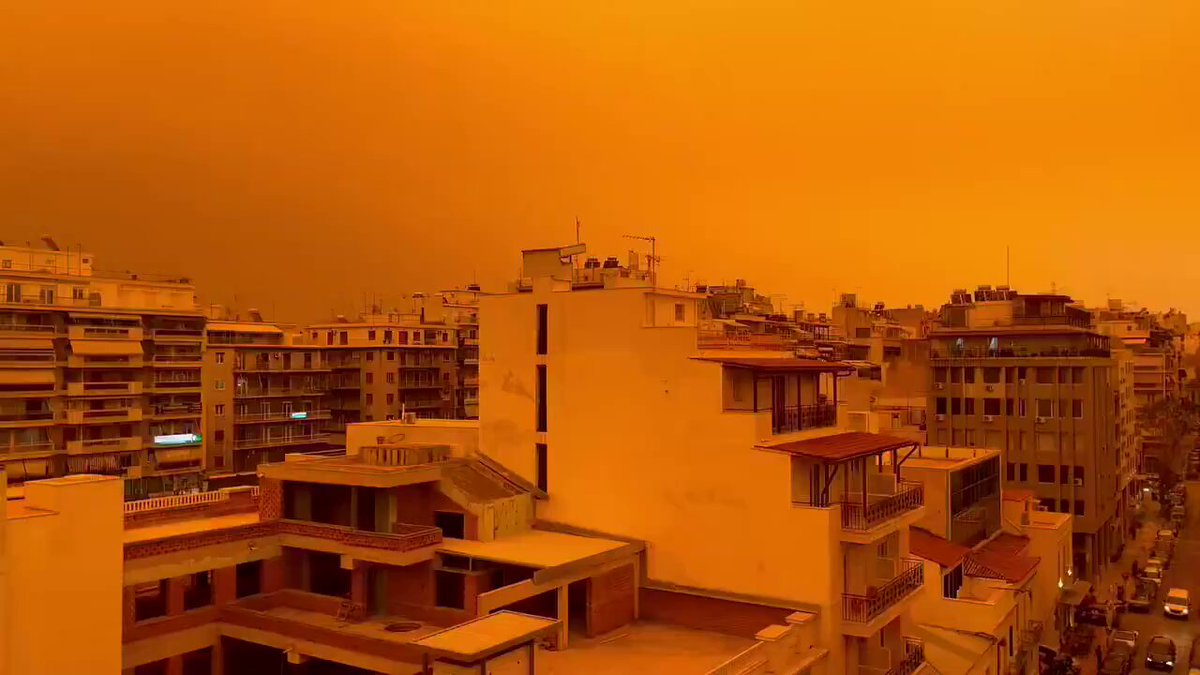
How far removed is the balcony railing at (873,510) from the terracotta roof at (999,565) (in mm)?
9193

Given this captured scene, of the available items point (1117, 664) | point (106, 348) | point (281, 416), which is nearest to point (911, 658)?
point (1117, 664)

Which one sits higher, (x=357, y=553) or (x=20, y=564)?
(x=20, y=564)

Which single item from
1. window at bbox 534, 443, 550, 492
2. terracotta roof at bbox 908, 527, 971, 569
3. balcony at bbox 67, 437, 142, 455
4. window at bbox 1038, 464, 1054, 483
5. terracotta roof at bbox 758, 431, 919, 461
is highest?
terracotta roof at bbox 758, 431, 919, 461

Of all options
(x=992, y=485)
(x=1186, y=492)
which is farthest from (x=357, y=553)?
(x=1186, y=492)

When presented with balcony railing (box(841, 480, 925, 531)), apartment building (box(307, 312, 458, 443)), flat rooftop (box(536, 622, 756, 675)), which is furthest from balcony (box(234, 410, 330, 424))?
balcony railing (box(841, 480, 925, 531))

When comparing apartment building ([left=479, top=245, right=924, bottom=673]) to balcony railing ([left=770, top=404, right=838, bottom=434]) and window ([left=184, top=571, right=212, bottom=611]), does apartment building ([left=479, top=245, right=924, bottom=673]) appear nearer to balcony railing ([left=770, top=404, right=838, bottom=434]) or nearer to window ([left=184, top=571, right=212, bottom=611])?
balcony railing ([left=770, top=404, right=838, bottom=434])

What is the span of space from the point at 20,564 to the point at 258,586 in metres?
12.7

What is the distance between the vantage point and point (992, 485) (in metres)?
44.1

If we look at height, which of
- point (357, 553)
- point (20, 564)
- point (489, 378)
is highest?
point (489, 378)

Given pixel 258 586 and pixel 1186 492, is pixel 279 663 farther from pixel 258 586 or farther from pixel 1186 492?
pixel 1186 492

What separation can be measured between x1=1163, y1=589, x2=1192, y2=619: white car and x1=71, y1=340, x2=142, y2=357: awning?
212 feet

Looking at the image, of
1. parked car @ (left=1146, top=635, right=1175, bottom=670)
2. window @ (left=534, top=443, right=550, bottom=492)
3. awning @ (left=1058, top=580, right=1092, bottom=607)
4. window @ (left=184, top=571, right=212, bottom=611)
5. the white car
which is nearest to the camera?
window @ (left=184, top=571, right=212, bottom=611)

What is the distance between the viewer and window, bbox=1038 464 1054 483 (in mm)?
61562

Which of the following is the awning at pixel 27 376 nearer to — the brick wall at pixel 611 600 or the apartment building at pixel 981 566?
the brick wall at pixel 611 600
